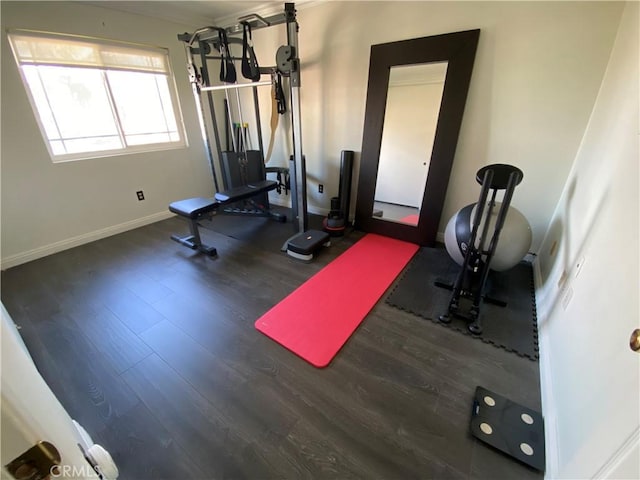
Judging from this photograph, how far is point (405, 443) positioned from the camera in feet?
4.02

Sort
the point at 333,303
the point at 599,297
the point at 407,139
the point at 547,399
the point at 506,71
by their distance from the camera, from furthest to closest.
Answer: the point at 407,139
the point at 506,71
the point at 333,303
the point at 547,399
the point at 599,297

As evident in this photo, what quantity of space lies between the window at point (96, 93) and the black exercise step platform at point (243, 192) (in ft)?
4.36

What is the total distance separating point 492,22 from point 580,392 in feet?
8.69

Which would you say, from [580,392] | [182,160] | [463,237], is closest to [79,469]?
[580,392]

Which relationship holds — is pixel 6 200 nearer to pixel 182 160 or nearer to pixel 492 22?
pixel 182 160

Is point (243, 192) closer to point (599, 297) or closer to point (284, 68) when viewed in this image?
point (284, 68)

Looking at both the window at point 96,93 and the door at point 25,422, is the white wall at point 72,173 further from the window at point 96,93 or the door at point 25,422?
the door at point 25,422

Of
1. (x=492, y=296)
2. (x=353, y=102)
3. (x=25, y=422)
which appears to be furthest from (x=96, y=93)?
(x=492, y=296)

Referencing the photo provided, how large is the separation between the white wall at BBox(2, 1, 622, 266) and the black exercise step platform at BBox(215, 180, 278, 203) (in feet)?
2.53

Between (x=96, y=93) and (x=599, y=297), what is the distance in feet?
14.7

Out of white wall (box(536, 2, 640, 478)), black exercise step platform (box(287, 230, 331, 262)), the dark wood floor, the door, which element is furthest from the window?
white wall (box(536, 2, 640, 478))

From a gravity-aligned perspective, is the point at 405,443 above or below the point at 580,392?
below

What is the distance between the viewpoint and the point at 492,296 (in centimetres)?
217

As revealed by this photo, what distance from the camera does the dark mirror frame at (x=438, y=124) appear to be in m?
2.35
